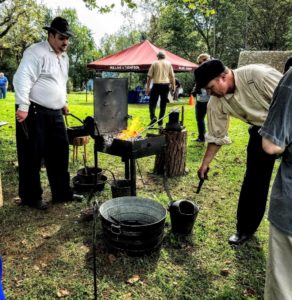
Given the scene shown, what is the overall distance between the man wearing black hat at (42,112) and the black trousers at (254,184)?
8.19 ft

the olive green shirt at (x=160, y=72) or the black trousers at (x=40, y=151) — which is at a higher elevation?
the olive green shirt at (x=160, y=72)

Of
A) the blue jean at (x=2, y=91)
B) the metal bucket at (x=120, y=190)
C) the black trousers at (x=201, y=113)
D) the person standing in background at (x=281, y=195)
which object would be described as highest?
the person standing in background at (x=281, y=195)

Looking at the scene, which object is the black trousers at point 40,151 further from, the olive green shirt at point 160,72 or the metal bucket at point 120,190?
the olive green shirt at point 160,72

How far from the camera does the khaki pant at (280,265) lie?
185 centimetres

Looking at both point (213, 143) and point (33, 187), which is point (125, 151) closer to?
point (213, 143)

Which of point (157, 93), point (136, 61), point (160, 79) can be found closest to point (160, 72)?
point (160, 79)

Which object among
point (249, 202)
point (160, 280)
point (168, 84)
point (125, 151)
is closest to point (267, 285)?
point (160, 280)

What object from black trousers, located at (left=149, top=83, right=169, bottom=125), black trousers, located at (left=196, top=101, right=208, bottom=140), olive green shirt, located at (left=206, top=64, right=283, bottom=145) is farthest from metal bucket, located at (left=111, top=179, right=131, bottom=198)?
black trousers, located at (left=149, top=83, right=169, bottom=125)

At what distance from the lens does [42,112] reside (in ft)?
13.9

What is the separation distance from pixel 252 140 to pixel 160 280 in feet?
5.51

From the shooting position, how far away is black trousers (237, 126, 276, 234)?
3.33 m

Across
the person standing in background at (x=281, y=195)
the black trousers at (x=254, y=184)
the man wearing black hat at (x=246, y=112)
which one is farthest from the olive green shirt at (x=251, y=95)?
the person standing in background at (x=281, y=195)

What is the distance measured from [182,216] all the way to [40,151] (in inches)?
82.2

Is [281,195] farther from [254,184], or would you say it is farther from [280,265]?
[254,184]
